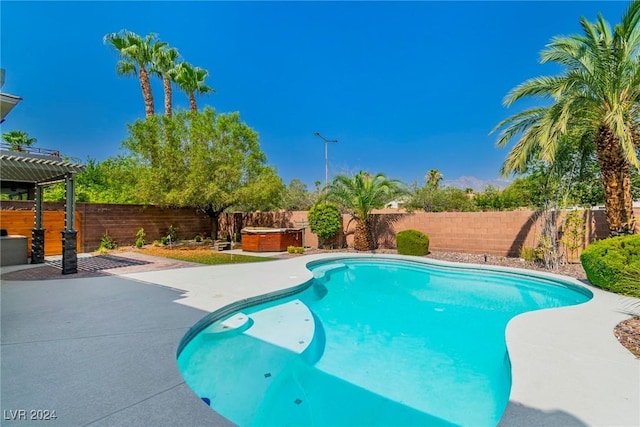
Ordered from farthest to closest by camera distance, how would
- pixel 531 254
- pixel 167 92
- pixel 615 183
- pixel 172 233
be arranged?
1. pixel 167 92
2. pixel 172 233
3. pixel 531 254
4. pixel 615 183

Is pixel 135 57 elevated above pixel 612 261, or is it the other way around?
pixel 135 57

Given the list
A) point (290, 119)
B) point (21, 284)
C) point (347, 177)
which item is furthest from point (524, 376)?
point (290, 119)

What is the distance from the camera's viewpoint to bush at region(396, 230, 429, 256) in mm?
12469

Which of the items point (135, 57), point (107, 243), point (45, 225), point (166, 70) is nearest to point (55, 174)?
point (45, 225)

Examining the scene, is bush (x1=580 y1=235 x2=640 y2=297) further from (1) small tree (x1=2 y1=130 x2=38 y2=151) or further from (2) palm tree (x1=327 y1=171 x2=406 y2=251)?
(1) small tree (x1=2 y1=130 x2=38 y2=151)

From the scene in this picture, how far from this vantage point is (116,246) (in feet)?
44.3

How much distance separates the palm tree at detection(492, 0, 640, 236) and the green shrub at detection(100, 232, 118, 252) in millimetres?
16017

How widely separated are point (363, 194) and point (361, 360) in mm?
9658

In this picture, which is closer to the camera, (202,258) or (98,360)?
(98,360)

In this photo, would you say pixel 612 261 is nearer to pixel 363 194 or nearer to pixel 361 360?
pixel 361 360

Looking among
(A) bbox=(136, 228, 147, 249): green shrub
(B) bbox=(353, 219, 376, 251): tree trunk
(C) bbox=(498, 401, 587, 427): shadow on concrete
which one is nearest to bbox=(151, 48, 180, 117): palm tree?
(A) bbox=(136, 228, 147, 249): green shrub

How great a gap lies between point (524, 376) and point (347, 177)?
11244mm

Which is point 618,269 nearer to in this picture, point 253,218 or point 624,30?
point 624,30

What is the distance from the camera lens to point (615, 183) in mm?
7906
